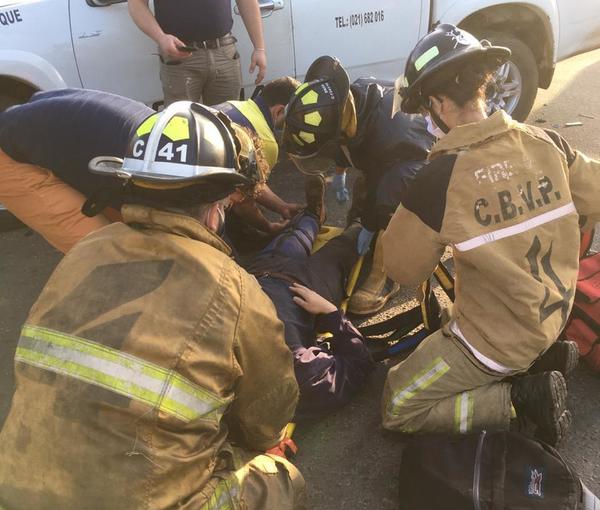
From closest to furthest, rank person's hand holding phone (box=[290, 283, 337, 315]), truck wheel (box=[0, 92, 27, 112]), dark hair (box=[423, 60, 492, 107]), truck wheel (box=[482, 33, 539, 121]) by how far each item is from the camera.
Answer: dark hair (box=[423, 60, 492, 107])
person's hand holding phone (box=[290, 283, 337, 315])
truck wheel (box=[0, 92, 27, 112])
truck wheel (box=[482, 33, 539, 121])

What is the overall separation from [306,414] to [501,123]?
1.50 meters

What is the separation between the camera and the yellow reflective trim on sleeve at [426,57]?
2.25m

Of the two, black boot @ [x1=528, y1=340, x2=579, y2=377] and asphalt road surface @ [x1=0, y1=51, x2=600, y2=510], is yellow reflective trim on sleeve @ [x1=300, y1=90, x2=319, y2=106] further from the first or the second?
black boot @ [x1=528, y1=340, x2=579, y2=377]

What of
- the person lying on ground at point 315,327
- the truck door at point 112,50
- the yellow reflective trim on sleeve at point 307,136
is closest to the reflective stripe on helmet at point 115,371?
the person lying on ground at point 315,327

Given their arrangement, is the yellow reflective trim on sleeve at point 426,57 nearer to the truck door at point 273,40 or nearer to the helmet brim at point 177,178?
the helmet brim at point 177,178

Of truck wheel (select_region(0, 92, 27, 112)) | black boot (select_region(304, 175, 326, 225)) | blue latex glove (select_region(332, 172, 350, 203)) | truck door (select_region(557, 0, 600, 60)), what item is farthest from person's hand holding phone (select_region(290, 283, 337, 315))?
truck door (select_region(557, 0, 600, 60))

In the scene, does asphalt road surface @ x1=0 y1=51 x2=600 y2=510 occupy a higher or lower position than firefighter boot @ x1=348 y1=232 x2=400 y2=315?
lower

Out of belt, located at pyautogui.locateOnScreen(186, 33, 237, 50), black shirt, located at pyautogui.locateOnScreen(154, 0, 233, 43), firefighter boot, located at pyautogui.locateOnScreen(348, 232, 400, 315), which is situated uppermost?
black shirt, located at pyautogui.locateOnScreen(154, 0, 233, 43)

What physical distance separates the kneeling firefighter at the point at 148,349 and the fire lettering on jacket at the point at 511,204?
813 millimetres

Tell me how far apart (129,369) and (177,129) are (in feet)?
2.30

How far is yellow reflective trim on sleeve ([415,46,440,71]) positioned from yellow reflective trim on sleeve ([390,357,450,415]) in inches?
47.1

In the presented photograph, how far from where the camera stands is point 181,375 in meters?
1.47

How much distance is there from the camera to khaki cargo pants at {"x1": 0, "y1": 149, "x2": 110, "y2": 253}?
2.90 m

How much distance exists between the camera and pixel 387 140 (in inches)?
121
